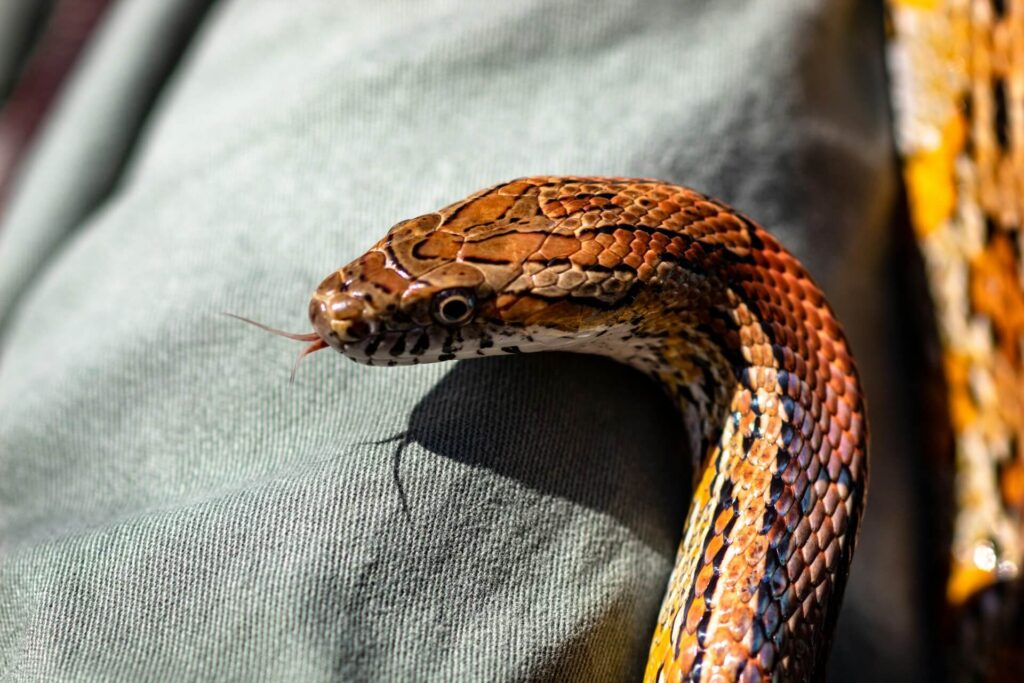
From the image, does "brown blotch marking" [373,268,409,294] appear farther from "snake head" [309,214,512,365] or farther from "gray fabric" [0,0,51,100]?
"gray fabric" [0,0,51,100]

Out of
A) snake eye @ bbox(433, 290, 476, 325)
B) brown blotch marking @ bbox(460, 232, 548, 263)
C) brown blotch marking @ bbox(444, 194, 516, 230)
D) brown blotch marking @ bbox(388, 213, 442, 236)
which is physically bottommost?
snake eye @ bbox(433, 290, 476, 325)

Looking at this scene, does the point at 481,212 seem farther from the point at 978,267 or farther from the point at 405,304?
the point at 978,267

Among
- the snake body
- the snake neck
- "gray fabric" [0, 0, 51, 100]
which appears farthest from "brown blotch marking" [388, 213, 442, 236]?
"gray fabric" [0, 0, 51, 100]

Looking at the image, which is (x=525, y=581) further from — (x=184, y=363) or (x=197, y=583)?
(x=184, y=363)

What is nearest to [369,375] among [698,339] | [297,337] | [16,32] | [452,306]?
[297,337]

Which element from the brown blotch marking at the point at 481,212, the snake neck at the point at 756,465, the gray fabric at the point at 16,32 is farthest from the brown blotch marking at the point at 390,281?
the gray fabric at the point at 16,32

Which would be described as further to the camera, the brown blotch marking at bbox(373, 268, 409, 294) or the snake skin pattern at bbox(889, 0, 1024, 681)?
the snake skin pattern at bbox(889, 0, 1024, 681)

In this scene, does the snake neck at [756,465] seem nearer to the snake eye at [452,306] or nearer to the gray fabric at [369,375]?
the gray fabric at [369,375]
